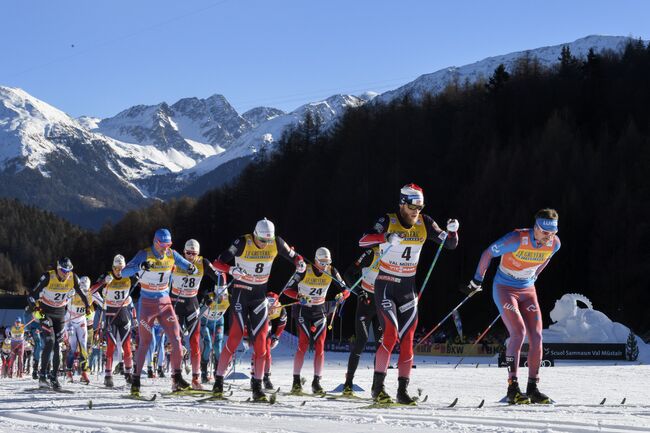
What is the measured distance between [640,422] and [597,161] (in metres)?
49.0

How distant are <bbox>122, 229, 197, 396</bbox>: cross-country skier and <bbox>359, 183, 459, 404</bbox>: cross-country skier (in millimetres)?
3266

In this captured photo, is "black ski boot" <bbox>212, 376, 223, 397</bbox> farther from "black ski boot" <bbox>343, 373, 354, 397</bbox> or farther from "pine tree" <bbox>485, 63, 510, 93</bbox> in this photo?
"pine tree" <bbox>485, 63, 510, 93</bbox>

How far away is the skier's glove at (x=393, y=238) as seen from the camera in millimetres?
10383

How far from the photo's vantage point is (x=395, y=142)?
7269 cm

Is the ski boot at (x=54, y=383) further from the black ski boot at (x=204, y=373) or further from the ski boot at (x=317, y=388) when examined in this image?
the ski boot at (x=317, y=388)

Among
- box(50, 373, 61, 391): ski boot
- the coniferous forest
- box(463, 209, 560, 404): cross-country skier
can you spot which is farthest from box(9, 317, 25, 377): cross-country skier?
the coniferous forest

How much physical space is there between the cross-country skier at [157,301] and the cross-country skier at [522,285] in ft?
14.3

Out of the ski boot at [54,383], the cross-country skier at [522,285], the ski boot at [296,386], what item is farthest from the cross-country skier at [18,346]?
the cross-country skier at [522,285]

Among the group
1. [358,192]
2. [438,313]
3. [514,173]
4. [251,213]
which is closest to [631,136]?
[514,173]

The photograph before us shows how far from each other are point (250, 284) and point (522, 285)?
358 centimetres

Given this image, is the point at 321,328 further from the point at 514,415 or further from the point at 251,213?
the point at 251,213

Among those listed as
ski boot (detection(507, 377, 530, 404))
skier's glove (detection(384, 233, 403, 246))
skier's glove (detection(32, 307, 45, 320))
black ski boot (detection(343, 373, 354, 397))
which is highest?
skier's glove (detection(384, 233, 403, 246))

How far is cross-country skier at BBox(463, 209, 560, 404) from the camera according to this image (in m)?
10.6

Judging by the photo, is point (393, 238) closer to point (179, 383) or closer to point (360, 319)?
point (360, 319)
